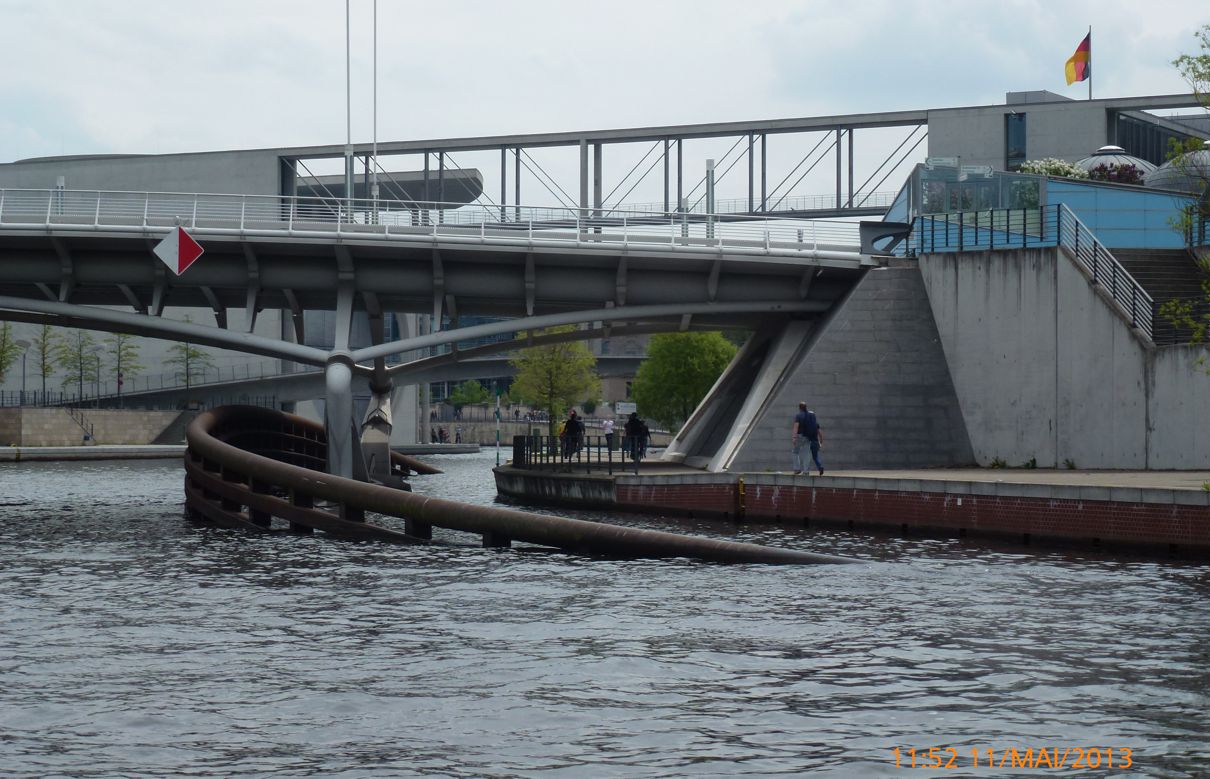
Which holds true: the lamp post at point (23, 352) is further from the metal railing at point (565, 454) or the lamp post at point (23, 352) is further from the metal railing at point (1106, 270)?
the metal railing at point (1106, 270)

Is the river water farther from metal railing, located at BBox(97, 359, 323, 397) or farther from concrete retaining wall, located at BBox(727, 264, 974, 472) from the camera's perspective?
metal railing, located at BBox(97, 359, 323, 397)

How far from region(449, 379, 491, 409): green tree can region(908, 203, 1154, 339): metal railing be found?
12018 centimetres

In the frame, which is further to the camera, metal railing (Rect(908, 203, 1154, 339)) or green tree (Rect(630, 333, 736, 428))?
green tree (Rect(630, 333, 736, 428))

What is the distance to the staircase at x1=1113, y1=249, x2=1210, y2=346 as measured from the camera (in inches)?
1542

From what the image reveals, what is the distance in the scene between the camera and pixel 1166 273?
135 feet

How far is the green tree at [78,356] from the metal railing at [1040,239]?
7002 centimetres

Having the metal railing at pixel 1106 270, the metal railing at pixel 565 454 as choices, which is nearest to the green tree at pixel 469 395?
the metal railing at pixel 565 454

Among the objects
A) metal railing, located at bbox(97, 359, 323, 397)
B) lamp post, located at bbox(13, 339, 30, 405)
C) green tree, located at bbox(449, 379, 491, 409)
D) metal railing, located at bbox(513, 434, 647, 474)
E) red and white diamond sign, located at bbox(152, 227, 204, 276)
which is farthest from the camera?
green tree, located at bbox(449, 379, 491, 409)

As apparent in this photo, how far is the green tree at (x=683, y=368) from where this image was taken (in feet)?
286

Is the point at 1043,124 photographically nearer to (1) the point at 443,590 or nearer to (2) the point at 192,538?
(2) the point at 192,538

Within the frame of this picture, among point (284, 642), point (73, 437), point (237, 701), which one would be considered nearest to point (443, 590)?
point (284, 642)

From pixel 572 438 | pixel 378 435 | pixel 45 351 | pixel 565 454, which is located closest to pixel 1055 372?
pixel 572 438

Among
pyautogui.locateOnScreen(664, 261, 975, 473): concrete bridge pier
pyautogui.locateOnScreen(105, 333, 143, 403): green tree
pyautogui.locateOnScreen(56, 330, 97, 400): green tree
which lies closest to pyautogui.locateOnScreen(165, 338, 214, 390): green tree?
pyautogui.locateOnScreen(105, 333, 143, 403): green tree

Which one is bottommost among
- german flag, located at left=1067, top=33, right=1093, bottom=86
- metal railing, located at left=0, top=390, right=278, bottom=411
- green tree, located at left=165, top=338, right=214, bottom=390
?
metal railing, located at left=0, top=390, right=278, bottom=411
